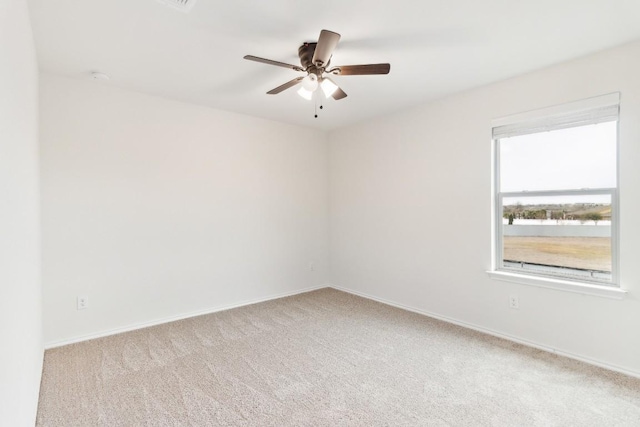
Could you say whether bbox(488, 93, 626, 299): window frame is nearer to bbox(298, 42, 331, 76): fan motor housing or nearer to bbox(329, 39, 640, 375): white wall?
bbox(329, 39, 640, 375): white wall

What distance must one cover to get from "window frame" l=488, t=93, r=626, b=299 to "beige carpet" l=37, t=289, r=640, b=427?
2.00 feet

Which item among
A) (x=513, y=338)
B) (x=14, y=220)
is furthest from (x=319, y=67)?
(x=513, y=338)

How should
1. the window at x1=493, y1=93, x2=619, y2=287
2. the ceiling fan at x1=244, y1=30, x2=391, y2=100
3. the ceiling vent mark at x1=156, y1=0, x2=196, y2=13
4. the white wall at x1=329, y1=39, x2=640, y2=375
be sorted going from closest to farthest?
the ceiling vent mark at x1=156, y1=0, x2=196, y2=13 < the ceiling fan at x1=244, y1=30, x2=391, y2=100 < the white wall at x1=329, y1=39, x2=640, y2=375 < the window at x1=493, y1=93, x2=619, y2=287

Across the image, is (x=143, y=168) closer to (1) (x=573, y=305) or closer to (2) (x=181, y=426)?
(2) (x=181, y=426)

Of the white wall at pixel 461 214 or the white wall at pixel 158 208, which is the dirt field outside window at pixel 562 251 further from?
the white wall at pixel 158 208

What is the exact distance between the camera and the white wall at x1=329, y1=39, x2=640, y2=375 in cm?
236

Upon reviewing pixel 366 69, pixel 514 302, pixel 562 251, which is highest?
pixel 366 69

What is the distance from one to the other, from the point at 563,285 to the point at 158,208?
3982mm

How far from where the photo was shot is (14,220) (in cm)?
138

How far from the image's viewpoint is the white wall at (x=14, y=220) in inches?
44.6

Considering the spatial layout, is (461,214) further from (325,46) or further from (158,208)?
(158,208)

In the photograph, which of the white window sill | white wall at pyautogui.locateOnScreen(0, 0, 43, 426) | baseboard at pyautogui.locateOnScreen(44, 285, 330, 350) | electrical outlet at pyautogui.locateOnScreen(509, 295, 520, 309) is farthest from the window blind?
white wall at pyautogui.locateOnScreen(0, 0, 43, 426)

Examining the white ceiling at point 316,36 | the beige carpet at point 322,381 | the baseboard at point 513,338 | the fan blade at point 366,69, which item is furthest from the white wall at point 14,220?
the baseboard at point 513,338

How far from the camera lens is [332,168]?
4926 millimetres
